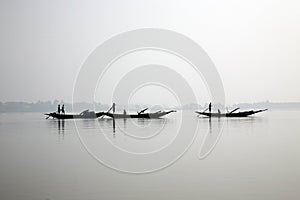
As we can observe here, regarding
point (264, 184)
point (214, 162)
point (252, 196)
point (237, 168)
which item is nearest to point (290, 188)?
point (264, 184)

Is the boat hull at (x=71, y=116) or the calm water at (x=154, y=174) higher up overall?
the boat hull at (x=71, y=116)

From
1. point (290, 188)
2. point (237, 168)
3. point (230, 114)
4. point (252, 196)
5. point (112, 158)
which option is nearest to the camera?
point (252, 196)

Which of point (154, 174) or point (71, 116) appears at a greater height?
point (71, 116)

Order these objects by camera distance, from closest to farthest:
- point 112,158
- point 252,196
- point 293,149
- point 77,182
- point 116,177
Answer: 1. point 252,196
2. point 77,182
3. point 116,177
4. point 112,158
5. point 293,149

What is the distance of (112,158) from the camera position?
77.0ft

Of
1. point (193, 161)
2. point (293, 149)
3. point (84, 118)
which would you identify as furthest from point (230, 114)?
point (193, 161)

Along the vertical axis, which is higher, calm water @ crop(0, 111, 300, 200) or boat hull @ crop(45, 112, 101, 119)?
boat hull @ crop(45, 112, 101, 119)

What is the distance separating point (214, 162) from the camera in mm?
21109

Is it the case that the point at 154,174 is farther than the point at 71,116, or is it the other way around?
the point at 71,116

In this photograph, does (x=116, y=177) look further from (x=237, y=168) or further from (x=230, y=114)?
(x=230, y=114)

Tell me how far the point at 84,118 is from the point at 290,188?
277 ft

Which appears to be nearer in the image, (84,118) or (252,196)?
(252,196)

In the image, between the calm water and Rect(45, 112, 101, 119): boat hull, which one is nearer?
the calm water

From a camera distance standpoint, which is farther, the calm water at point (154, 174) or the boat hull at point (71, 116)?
the boat hull at point (71, 116)
